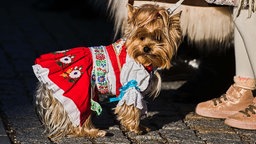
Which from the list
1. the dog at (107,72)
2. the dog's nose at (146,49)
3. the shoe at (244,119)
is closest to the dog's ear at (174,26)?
the dog at (107,72)

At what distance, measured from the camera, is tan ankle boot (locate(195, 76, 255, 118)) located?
4117mm

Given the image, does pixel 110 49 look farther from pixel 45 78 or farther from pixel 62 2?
pixel 62 2

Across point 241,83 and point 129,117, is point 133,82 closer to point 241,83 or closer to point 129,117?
point 129,117

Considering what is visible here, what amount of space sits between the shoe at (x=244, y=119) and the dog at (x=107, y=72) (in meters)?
0.58

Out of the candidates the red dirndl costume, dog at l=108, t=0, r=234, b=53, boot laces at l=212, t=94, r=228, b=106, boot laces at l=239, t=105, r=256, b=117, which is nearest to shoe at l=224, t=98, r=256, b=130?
boot laces at l=239, t=105, r=256, b=117

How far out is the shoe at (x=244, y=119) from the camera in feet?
13.0

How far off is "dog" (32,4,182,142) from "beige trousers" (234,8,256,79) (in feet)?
1.44

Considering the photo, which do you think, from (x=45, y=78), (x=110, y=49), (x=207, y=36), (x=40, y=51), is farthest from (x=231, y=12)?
(x=40, y=51)

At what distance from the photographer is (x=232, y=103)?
13.7 ft

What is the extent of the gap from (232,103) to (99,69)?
3.12 feet

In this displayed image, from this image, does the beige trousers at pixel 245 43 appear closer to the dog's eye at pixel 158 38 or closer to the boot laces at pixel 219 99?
the boot laces at pixel 219 99

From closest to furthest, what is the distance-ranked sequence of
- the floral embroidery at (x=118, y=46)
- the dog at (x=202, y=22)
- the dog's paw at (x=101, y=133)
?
the floral embroidery at (x=118, y=46), the dog's paw at (x=101, y=133), the dog at (x=202, y=22)

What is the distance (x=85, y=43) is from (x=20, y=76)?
1.04 m

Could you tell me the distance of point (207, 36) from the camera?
435 centimetres
